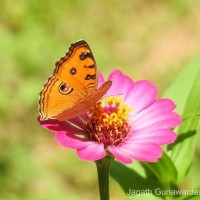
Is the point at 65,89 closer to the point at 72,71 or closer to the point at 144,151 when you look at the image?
the point at 72,71

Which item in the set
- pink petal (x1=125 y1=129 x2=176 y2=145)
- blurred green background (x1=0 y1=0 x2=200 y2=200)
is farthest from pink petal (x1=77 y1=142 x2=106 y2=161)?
blurred green background (x1=0 y1=0 x2=200 y2=200)

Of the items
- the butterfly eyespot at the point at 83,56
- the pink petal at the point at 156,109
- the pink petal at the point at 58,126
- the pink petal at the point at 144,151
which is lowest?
the pink petal at the point at 144,151

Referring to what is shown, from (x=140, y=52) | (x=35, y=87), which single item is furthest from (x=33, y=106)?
(x=140, y=52)

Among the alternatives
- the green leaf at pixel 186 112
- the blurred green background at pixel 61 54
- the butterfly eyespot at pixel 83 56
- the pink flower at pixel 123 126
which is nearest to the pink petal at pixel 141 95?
the pink flower at pixel 123 126

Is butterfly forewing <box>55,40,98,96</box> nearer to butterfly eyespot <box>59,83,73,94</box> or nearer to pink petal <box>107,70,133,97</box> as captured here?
butterfly eyespot <box>59,83,73,94</box>

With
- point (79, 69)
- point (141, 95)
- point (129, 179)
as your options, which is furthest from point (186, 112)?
point (79, 69)

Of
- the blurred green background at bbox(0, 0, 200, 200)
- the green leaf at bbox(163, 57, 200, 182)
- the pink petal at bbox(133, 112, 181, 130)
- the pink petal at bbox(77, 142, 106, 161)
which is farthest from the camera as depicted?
the blurred green background at bbox(0, 0, 200, 200)

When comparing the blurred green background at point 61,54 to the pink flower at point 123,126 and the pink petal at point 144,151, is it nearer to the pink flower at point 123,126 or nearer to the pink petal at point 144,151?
the pink flower at point 123,126
